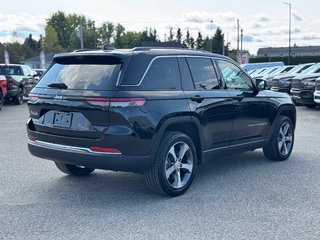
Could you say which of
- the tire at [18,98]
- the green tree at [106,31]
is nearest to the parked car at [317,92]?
the tire at [18,98]

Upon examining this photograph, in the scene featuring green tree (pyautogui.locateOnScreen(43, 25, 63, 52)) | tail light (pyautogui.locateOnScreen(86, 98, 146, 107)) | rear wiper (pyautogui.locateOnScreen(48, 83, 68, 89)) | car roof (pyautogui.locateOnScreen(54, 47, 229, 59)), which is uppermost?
green tree (pyautogui.locateOnScreen(43, 25, 63, 52))

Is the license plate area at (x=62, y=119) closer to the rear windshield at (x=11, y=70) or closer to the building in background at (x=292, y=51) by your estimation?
the rear windshield at (x=11, y=70)

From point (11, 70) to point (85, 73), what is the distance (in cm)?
1673

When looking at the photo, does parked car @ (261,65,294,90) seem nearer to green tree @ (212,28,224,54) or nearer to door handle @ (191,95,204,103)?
door handle @ (191,95,204,103)

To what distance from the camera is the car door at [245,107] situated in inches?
257

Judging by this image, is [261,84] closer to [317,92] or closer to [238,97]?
[238,97]

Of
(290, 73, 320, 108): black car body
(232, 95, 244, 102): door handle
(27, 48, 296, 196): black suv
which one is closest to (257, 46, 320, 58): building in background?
(290, 73, 320, 108): black car body

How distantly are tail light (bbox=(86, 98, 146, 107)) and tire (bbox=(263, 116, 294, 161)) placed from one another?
321 centimetres

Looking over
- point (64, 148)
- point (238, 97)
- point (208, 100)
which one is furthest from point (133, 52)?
point (238, 97)

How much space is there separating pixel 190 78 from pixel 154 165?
51.7 inches

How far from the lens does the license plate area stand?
5.21 metres

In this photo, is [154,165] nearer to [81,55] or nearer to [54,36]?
[81,55]

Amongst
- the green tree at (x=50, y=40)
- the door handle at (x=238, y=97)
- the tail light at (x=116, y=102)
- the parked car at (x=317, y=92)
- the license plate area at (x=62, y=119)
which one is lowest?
the parked car at (x=317, y=92)

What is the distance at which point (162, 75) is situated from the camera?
5.53 m
